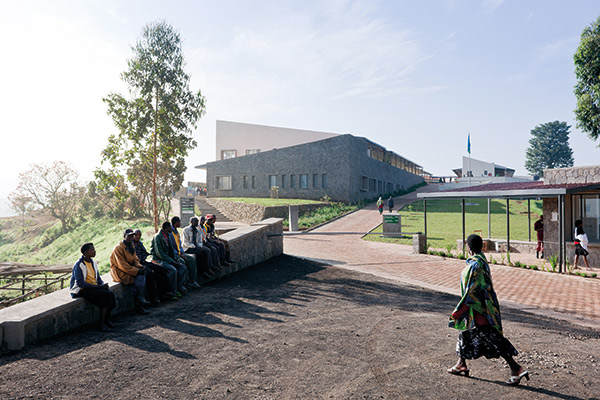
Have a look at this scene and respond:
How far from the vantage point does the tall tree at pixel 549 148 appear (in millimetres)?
84812

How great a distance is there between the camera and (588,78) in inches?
851

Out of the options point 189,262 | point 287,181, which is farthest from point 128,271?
point 287,181

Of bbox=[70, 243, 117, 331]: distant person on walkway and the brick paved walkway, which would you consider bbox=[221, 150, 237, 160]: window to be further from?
bbox=[70, 243, 117, 331]: distant person on walkway

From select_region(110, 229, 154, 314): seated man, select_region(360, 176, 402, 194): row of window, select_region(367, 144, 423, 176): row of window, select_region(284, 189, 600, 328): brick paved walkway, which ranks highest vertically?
select_region(367, 144, 423, 176): row of window

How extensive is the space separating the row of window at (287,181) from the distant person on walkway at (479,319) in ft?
111

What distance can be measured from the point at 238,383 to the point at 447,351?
113 inches

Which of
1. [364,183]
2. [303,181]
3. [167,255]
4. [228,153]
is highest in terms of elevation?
[228,153]

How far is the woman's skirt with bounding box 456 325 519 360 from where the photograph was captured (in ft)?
14.6

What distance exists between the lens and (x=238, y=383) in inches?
174

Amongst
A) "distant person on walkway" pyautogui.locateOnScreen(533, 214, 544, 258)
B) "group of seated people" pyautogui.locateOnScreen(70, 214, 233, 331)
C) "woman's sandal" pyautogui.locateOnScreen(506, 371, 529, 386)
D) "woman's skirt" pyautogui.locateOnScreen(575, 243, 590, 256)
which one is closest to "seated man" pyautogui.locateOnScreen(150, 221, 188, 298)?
"group of seated people" pyautogui.locateOnScreen(70, 214, 233, 331)

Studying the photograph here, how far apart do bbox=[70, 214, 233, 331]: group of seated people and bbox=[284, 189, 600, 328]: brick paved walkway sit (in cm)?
466

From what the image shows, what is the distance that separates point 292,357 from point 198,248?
5198mm

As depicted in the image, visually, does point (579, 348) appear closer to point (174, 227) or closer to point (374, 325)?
point (374, 325)

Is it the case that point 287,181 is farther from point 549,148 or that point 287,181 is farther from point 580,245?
point 549,148
